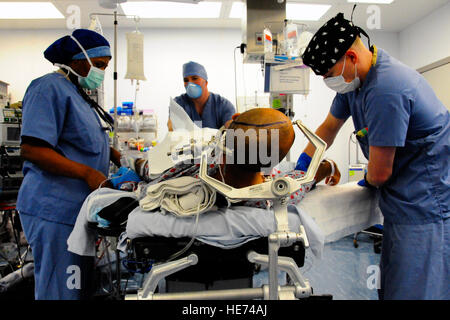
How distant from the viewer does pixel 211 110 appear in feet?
7.85

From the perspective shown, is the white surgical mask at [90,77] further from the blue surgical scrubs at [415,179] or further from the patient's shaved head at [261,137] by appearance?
the blue surgical scrubs at [415,179]

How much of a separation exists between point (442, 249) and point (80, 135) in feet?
5.27

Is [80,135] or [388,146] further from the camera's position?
[80,135]

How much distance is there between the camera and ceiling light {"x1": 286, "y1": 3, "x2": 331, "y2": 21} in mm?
3955

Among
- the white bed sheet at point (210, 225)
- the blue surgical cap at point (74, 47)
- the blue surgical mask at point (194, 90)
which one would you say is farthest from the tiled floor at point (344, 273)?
the blue surgical cap at point (74, 47)

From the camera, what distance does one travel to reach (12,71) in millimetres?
4543

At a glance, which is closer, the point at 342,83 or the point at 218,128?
the point at 342,83

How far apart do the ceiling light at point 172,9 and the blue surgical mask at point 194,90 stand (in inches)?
85.8

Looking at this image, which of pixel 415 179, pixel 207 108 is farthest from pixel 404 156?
pixel 207 108

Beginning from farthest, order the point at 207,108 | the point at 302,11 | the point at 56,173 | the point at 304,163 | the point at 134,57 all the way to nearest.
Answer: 1. the point at 302,11
2. the point at 207,108
3. the point at 134,57
4. the point at 304,163
5. the point at 56,173

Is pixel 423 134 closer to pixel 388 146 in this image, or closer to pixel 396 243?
pixel 388 146

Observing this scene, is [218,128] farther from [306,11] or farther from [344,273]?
[306,11]

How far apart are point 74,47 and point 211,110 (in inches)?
45.8

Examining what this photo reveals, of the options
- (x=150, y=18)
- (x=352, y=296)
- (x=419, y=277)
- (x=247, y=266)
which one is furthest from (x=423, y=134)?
(x=150, y=18)
